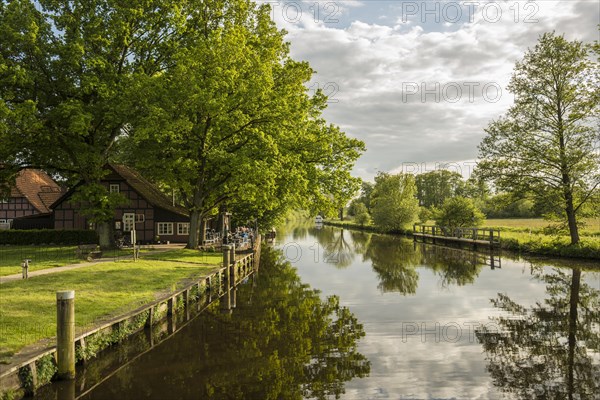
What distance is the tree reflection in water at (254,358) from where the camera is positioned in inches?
394

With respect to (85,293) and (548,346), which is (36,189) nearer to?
(85,293)

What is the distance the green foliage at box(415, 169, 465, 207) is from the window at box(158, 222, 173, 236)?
343ft

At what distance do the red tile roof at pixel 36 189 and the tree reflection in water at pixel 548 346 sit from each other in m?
43.9

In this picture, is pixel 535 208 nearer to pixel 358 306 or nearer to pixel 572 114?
Result: pixel 572 114

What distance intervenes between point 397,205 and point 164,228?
39.5m

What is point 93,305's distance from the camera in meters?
13.9

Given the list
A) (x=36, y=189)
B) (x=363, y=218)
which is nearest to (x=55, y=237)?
(x=36, y=189)

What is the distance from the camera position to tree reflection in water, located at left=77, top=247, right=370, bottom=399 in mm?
10000

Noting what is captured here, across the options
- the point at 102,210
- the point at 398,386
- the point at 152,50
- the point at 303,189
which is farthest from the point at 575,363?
the point at 152,50

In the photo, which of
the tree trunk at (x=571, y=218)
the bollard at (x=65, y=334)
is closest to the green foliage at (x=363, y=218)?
the tree trunk at (x=571, y=218)

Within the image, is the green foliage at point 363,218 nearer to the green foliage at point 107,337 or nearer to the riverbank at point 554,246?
the riverbank at point 554,246

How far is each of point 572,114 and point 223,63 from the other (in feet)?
87.4

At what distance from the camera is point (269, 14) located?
106 feet

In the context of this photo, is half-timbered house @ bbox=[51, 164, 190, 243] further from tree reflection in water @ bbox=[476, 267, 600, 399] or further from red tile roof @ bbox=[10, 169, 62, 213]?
tree reflection in water @ bbox=[476, 267, 600, 399]
